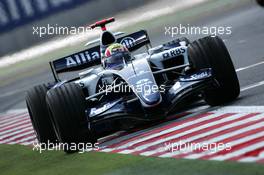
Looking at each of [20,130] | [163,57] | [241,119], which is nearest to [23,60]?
[20,130]

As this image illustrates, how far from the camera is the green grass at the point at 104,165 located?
7.80m

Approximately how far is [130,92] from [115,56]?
806 mm

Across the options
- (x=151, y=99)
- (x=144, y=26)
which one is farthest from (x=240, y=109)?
(x=144, y=26)

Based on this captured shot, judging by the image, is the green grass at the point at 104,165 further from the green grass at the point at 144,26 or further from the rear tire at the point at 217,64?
the green grass at the point at 144,26

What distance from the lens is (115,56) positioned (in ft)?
41.0

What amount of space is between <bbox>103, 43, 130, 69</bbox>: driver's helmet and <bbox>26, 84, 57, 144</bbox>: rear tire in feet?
3.27

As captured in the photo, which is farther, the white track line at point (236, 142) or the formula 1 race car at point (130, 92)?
the formula 1 race car at point (130, 92)

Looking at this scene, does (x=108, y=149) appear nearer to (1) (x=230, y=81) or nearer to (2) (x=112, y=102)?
(2) (x=112, y=102)

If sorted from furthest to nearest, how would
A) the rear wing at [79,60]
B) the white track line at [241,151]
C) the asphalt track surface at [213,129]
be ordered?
1. the rear wing at [79,60]
2. the asphalt track surface at [213,129]
3. the white track line at [241,151]

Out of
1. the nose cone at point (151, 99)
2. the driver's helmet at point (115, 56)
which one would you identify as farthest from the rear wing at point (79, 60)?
the nose cone at point (151, 99)

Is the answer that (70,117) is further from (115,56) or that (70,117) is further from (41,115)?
(115,56)

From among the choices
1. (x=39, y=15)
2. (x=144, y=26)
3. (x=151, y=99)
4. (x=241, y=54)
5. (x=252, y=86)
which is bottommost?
(x=144, y=26)

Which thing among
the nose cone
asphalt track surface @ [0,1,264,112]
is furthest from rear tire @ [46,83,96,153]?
asphalt track surface @ [0,1,264,112]

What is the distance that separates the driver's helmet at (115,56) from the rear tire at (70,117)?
4.76 feet
